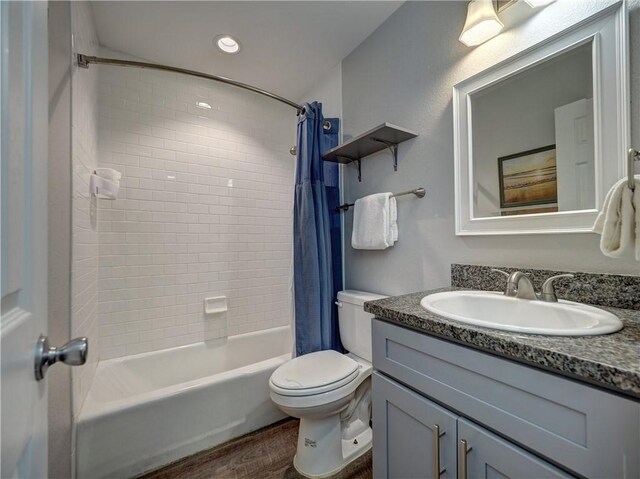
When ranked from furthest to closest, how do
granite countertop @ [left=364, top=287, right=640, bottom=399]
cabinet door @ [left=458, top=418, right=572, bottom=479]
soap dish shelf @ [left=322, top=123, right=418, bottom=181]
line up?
soap dish shelf @ [left=322, top=123, right=418, bottom=181], cabinet door @ [left=458, top=418, right=572, bottom=479], granite countertop @ [left=364, top=287, right=640, bottom=399]

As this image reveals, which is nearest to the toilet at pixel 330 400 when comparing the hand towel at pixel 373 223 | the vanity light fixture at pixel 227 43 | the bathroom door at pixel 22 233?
the hand towel at pixel 373 223

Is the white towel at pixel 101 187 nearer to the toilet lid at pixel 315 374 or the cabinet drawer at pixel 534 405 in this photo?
the toilet lid at pixel 315 374

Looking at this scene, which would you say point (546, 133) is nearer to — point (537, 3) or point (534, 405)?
point (537, 3)

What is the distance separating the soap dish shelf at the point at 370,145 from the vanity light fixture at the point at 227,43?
92 centimetres

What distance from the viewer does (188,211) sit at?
2.05 meters

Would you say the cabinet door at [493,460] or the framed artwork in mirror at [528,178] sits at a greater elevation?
the framed artwork in mirror at [528,178]

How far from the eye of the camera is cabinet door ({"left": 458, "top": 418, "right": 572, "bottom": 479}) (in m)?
0.60

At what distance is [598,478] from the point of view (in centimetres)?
51

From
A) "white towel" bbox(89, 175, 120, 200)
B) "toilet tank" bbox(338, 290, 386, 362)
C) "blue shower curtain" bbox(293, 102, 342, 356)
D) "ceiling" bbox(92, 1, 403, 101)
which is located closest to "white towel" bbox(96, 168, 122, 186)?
"white towel" bbox(89, 175, 120, 200)

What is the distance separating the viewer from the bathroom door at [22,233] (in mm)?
346

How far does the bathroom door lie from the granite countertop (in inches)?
32.8

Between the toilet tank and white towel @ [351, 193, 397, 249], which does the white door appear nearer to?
white towel @ [351, 193, 397, 249]

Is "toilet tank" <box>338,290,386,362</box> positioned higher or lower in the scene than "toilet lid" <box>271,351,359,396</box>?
higher

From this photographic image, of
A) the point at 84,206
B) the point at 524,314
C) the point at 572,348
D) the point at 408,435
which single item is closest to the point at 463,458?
the point at 408,435
